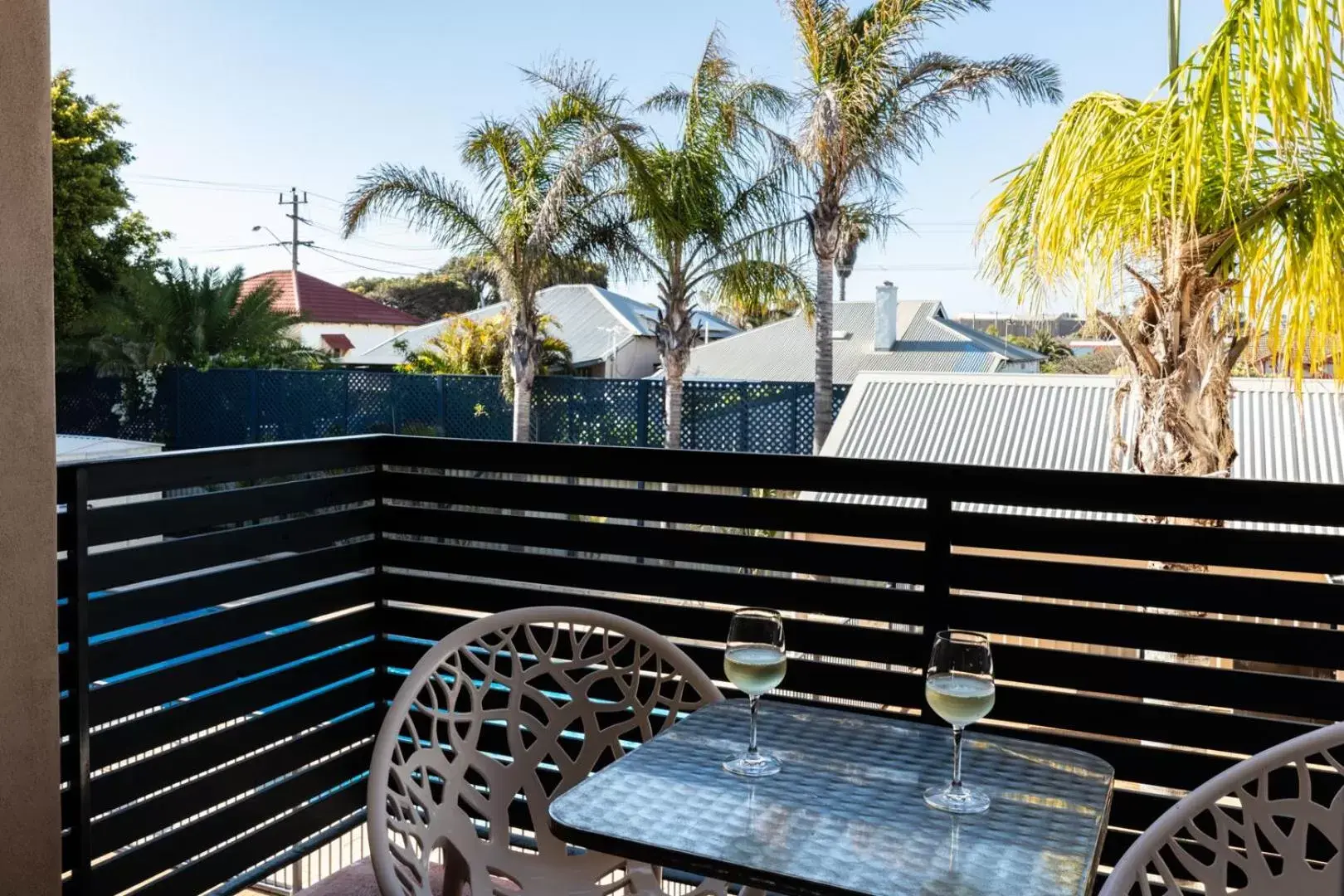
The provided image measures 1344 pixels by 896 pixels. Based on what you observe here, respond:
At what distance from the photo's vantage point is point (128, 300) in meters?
18.0

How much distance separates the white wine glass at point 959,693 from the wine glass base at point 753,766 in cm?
20

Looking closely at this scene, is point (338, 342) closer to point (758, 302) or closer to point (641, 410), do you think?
point (641, 410)

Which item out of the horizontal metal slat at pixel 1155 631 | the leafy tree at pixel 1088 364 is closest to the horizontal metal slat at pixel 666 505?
the horizontal metal slat at pixel 1155 631

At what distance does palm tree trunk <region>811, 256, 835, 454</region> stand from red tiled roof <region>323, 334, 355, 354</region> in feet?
46.7

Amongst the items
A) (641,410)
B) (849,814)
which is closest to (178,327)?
(641,410)

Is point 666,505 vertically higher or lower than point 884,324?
lower

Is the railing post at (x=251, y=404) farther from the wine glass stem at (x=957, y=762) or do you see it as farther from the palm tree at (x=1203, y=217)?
the wine glass stem at (x=957, y=762)

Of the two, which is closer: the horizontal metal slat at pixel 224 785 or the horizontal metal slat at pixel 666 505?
the horizontal metal slat at pixel 224 785

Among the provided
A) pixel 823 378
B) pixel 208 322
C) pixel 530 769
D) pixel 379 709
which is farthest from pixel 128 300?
pixel 530 769

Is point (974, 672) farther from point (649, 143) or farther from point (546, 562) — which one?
point (649, 143)

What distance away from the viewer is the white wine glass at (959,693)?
138 cm

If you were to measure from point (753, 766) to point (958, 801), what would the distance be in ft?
0.86

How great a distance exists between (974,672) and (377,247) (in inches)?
1621

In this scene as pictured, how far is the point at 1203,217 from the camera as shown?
3.88 m
